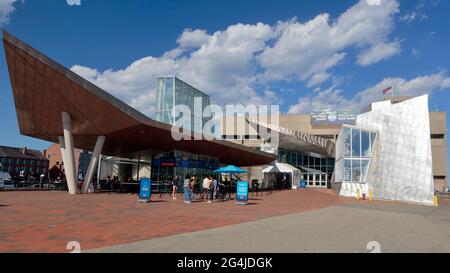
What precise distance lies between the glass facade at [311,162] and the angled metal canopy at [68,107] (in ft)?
93.4

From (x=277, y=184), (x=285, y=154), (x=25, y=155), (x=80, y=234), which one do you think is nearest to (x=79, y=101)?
(x=80, y=234)

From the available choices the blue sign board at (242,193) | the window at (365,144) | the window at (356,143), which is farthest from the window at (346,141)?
the blue sign board at (242,193)

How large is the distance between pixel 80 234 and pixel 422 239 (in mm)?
7856

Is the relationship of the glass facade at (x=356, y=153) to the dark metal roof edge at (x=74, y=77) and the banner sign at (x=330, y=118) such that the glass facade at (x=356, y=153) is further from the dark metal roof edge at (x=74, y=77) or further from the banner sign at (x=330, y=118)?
the banner sign at (x=330, y=118)

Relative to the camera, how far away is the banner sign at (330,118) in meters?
79.6

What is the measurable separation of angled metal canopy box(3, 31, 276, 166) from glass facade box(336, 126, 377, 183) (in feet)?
33.0

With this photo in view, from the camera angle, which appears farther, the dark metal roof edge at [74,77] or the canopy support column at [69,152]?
the canopy support column at [69,152]

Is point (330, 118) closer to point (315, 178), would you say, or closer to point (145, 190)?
point (315, 178)

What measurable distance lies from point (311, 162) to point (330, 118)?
2682 centimetres

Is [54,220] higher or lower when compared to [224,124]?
lower

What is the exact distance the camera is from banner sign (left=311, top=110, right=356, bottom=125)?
79625 millimetres

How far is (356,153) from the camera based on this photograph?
2797 centimetres
